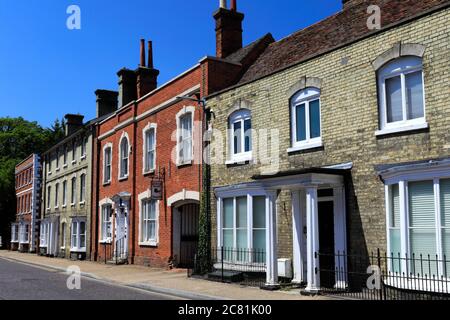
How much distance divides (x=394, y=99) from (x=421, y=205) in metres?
2.71

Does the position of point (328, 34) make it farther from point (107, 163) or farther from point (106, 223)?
point (106, 223)

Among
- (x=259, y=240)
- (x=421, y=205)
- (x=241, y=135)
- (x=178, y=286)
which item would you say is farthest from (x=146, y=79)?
(x=421, y=205)

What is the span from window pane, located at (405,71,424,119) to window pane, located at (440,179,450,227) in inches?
70.3

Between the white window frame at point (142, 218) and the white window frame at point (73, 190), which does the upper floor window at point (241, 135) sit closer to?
the white window frame at point (142, 218)

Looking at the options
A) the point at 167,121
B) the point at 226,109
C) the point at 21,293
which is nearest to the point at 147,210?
the point at 167,121

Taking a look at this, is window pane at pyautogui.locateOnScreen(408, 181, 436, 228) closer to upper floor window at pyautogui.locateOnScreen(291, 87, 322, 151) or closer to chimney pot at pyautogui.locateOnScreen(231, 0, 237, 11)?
upper floor window at pyautogui.locateOnScreen(291, 87, 322, 151)

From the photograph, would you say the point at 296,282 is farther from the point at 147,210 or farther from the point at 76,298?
the point at 147,210

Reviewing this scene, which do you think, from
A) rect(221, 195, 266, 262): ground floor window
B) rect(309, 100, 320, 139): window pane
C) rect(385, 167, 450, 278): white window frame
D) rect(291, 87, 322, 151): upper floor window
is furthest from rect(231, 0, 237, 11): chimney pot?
rect(385, 167, 450, 278): white window frame

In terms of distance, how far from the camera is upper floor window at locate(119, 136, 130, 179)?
1042 inches

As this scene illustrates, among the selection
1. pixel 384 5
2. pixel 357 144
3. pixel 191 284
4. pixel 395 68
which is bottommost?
pixel 191 284

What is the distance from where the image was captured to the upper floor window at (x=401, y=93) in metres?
11.8

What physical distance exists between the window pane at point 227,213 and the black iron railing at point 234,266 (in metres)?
0.85
